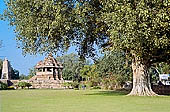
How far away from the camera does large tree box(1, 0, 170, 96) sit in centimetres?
1858

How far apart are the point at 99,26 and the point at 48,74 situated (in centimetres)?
4231

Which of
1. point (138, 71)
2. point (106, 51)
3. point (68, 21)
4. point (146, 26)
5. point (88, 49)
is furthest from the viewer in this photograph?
point (88, 49)

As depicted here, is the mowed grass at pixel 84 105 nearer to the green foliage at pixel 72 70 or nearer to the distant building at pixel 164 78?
the distant building at pixel 164 78

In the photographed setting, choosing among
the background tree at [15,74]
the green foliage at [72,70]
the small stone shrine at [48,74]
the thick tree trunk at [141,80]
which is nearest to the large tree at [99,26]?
the thick tree trunk at [141,80]

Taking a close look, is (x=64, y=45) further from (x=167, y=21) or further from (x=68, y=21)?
(x=167, y=21)

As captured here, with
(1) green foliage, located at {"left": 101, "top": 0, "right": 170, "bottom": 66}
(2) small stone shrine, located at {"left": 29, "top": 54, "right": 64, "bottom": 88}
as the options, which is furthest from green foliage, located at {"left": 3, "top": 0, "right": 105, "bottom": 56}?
(2) small stone shrine, located at {"left": 29, "top": 54, "right": 64, "bottom": 88}

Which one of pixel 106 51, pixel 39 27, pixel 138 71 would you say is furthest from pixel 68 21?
pixel 138 71

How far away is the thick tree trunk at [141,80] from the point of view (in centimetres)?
2492

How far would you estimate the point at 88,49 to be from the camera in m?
27.9

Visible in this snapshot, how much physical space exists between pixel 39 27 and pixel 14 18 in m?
3.02

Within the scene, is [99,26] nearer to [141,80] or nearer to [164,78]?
[141,80]

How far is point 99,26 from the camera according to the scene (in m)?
23.6

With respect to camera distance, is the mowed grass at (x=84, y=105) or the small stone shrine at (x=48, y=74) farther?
the small stone shrine at (x=48, y=74)

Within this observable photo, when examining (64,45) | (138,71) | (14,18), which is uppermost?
(14,18)
